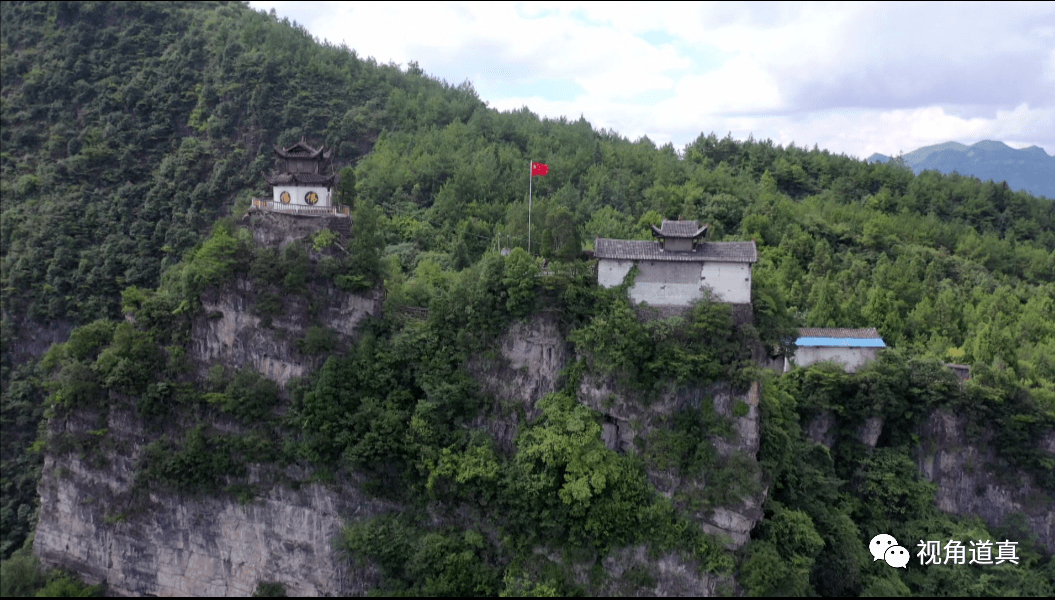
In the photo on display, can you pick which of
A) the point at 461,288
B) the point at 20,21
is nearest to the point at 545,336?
the point at 461,288

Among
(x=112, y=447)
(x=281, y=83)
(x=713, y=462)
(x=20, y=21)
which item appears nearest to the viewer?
(x=713, y=462)

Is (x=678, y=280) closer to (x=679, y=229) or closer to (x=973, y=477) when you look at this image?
(x=679, y=229)

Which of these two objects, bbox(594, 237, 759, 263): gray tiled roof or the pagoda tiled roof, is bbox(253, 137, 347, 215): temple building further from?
bbox(594, 237, 759, 263): gray tiled roof

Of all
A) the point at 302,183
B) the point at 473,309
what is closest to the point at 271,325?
the point at 302,183

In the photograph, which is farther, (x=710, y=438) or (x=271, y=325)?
(x=271, y=325)

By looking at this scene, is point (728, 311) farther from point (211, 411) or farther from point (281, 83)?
point (281, 83)

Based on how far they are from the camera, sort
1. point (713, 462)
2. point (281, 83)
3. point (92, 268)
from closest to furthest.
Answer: point (713, 462) < point (92, 268) < point (281, 83)
